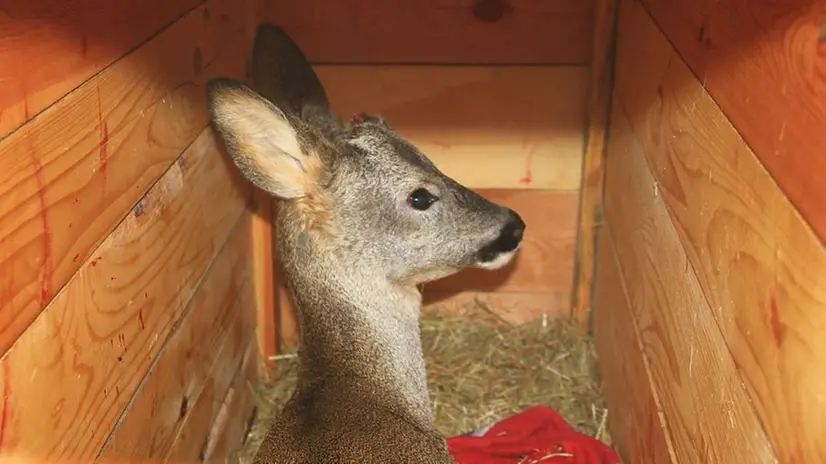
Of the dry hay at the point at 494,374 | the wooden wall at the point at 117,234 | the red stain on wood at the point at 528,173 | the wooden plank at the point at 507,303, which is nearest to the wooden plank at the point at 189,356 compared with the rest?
the wooden wall at the point at 117,234

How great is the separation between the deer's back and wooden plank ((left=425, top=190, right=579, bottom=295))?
125 cm

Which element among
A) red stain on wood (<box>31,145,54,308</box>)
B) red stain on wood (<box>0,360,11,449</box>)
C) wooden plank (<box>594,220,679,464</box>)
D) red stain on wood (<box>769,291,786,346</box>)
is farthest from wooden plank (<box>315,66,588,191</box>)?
red stain on wood (<box>0,360,11,449</box>)

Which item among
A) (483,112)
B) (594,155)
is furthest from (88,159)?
(594,155)

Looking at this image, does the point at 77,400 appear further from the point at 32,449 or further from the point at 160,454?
the point at 160,454

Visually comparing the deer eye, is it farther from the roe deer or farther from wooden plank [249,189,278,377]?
wooden plank [249,189,278,377]

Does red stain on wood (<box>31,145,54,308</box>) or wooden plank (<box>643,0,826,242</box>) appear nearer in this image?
wooden plank (<box>643,0,826,242</box>)

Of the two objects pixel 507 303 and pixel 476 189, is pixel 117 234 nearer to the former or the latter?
pixel 476 189

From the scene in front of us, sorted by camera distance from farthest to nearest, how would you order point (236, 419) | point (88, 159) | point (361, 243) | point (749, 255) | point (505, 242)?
point (236, 419), point (505, 242), point (361, 243), point (88, 159), point (749, 255)

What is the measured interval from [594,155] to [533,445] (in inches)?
46.2

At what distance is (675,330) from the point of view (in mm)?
2186

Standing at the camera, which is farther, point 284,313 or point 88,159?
point 284,313

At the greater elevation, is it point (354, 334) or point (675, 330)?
point (675, 330)

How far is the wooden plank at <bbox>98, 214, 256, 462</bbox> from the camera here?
2.12m

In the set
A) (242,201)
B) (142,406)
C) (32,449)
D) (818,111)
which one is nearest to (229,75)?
(242,201)
